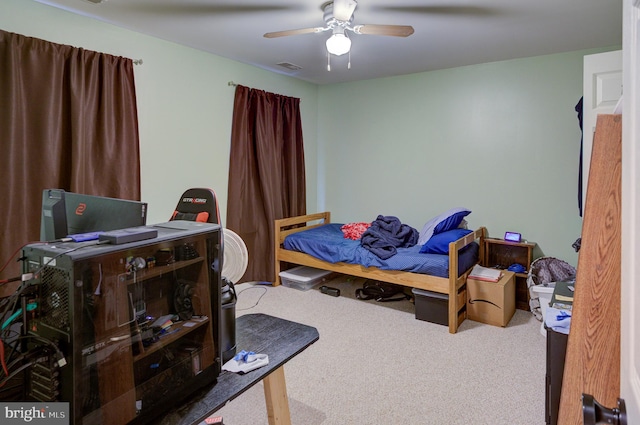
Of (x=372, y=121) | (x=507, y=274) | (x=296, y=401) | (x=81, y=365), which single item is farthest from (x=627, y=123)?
(x=372, y=121)

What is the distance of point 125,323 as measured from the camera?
0.91m

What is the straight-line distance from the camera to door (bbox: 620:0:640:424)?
608 millimetres

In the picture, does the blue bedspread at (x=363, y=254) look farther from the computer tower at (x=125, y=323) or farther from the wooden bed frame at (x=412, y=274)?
the computer tower at (x=125, y=323)

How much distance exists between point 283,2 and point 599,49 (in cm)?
281

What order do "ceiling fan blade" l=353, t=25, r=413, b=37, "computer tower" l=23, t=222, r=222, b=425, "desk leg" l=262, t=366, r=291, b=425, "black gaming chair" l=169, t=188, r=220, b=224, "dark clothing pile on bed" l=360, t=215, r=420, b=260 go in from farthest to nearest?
"dark clothing pile on bed" l=360, t=215, r=420, b=260
"ceiling fan blade" l=353, t=25, r=413, b=37
"black gaming chair" l=169, t=188, r=220, b=224
"desk leg" l=262, t=366, r=291, b=425
"computer tower" l=23, t=222, r=222, b=425

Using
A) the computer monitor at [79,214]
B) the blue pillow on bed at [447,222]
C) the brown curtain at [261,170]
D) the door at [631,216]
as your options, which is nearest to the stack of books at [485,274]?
the blue pillow on bed at [447,222]

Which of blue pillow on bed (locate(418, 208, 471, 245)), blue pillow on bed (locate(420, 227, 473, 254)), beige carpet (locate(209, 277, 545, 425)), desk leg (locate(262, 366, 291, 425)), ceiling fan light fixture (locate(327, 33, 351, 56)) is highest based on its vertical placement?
ceiling fan light fixture (locate(327, 33, 351, 56))

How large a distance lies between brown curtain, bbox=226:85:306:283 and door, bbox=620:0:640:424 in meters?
3.59

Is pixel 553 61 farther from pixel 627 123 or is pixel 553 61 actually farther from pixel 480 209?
pixel 627 123

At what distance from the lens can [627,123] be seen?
68cm

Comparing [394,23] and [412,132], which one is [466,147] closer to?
[412,132]

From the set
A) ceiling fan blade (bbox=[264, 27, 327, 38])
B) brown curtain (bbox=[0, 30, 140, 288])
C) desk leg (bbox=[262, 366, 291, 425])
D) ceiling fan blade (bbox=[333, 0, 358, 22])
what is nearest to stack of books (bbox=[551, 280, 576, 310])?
desk leg (bbox=[262, 366, 291, 425])

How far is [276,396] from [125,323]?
76 centimetres

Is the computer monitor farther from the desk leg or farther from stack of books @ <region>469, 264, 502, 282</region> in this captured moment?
stack of books @ <region>469, 264, 502, 282</region>
